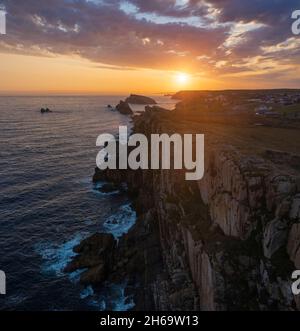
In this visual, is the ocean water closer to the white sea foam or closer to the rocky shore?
the white sea foam

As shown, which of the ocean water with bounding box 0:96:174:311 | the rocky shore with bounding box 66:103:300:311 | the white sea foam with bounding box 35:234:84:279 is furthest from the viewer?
the white sea foam with bounding box 35:234:84:279

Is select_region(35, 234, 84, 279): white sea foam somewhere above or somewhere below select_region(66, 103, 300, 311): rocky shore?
below

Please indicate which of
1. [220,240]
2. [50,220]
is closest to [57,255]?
[50,220]

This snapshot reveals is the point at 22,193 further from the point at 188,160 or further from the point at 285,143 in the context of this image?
the point at 285,143

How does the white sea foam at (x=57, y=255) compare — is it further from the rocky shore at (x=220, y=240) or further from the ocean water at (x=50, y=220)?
the rocky shore at (x=220, y=240)

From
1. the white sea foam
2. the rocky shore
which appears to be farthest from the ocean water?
the rocky shore

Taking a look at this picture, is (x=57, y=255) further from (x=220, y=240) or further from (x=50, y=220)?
(x=220, y=240)

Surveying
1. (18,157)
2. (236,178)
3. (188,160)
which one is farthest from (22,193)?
(236,178)
